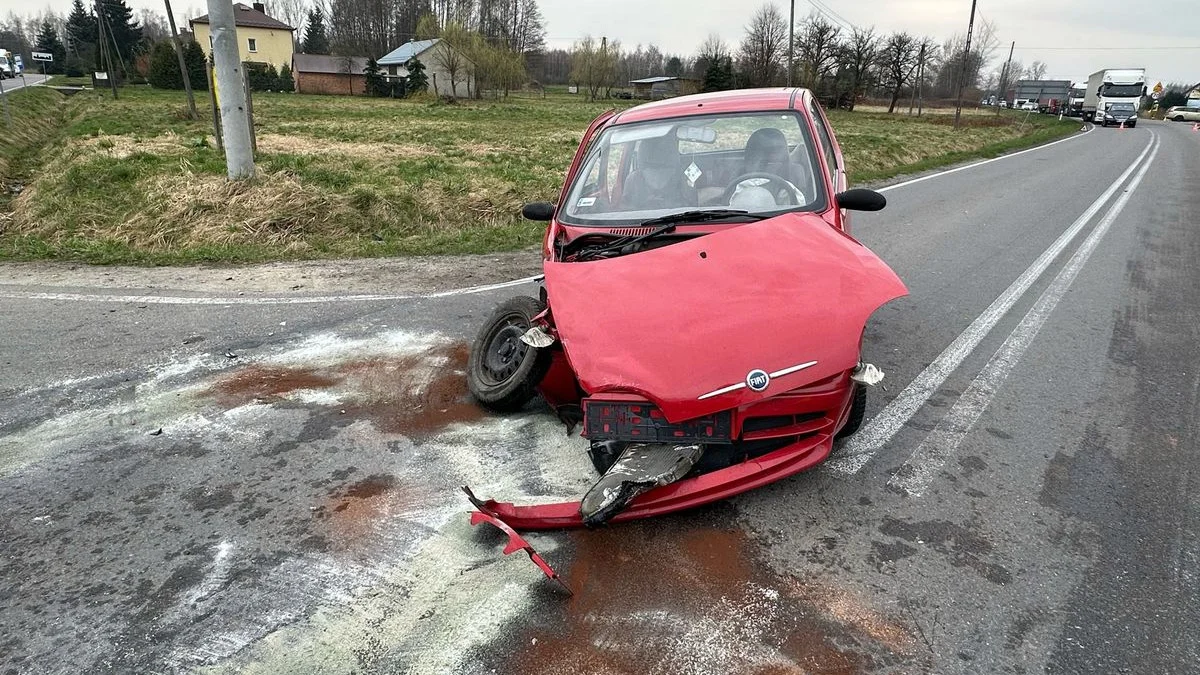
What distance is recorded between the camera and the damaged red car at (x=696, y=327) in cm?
296

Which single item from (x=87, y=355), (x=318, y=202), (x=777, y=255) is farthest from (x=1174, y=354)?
(x=318, y=202)

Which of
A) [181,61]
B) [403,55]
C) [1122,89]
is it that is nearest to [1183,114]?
[1122,89]

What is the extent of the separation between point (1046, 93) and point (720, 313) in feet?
282

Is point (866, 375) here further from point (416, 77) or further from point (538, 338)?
point (416, 77)

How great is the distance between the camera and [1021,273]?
7547mm

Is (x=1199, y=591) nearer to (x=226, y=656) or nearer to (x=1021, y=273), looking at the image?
(x=226, y=656)

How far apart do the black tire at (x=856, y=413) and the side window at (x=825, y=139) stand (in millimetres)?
1604

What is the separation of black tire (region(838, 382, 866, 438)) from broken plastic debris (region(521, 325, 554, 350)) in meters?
1.53

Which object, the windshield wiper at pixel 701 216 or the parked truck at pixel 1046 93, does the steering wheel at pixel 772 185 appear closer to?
the windshield wiper at pixel 701 216

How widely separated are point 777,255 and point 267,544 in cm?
269

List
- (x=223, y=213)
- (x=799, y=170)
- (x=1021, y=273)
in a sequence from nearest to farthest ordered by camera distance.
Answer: (x=799, y=170)
(x=1021, y=273)
(x=223, y=213)

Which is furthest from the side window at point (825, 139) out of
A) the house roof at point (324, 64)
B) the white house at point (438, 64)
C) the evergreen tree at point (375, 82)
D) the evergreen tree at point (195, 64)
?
the house roof at point (324, 64)

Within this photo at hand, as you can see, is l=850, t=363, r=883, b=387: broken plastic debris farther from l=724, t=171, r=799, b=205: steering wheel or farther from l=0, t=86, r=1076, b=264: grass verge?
l=0, t=86, r=1076, b=264: grass verge

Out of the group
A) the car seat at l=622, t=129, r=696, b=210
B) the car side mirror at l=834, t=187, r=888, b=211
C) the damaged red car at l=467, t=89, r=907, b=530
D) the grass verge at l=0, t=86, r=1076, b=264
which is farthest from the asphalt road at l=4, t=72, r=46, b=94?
the car side mirror at l=834, t=187, r=888, b=211
